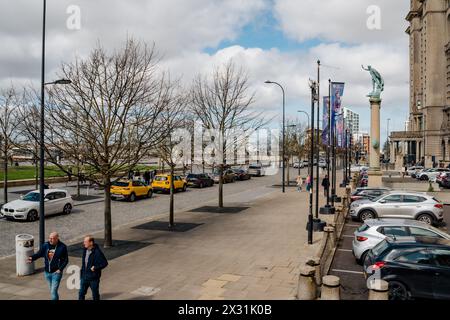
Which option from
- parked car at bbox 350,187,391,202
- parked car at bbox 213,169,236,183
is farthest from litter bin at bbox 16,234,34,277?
parked car at bbox 213,169,236,183

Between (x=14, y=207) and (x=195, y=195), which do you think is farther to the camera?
(x=195, y=195)

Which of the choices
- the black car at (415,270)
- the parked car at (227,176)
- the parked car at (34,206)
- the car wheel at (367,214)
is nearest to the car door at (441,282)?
the black car at (415,270)

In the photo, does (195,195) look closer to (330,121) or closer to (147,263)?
(330,121)

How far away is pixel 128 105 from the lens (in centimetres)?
1484

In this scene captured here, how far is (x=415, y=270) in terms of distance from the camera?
8.91 meters

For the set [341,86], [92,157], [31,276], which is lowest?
[31,276]

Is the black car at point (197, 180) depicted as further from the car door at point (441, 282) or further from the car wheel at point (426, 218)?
the car door at point (441, 282)

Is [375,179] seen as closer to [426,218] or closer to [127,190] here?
Result: [426,218]

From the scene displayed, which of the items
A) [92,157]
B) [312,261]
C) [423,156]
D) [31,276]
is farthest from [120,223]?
[423,156]

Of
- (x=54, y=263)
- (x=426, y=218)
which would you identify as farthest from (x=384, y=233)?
(x=54, y=263)

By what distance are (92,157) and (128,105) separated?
226 centimetres

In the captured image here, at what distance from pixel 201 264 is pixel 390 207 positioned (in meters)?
10.9

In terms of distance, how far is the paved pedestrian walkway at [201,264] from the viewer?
391 inches
